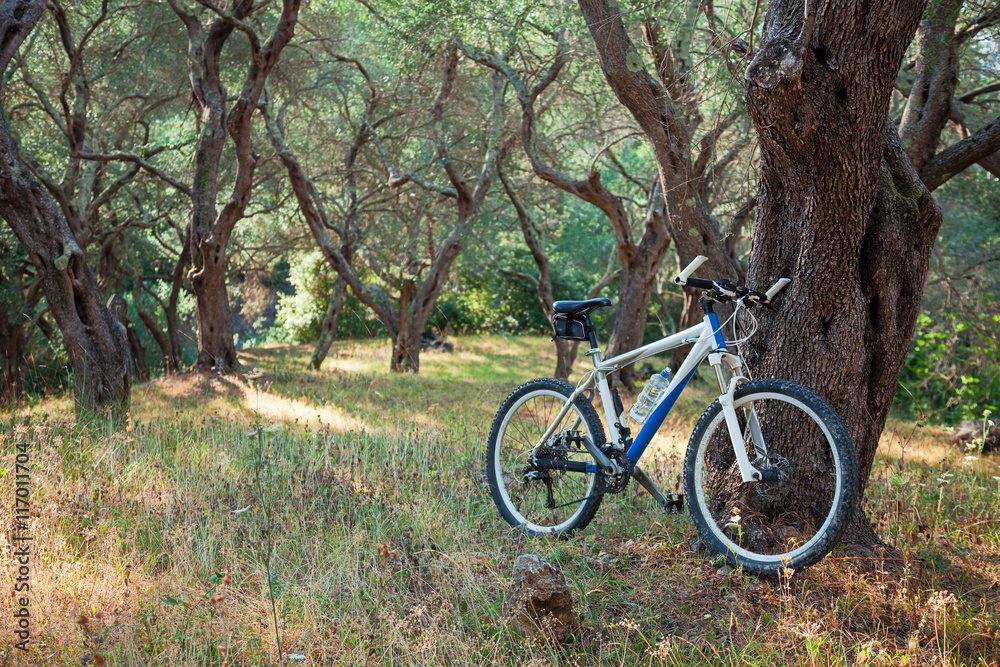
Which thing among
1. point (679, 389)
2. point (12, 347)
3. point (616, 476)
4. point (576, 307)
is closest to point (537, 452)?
point (616, 476)

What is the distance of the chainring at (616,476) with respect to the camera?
3.42 metres

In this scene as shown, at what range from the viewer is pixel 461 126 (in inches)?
535

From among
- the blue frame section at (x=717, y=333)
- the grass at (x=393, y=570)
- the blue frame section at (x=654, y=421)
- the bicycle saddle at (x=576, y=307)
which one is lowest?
the grass at (x=393, y=570)

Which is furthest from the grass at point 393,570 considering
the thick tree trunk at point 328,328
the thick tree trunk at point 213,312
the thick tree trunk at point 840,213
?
the thick tree trunk at point 328,328

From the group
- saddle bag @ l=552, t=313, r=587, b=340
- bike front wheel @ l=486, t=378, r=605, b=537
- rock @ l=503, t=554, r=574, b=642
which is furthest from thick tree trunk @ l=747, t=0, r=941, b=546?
rock @ l=503, t=554, r=574, b=642

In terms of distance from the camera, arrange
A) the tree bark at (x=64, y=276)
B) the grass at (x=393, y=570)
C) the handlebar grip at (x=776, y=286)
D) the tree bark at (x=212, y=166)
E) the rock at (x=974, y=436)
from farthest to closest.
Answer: the tree bark at (x=212, y=166) → the rock at (x=974, y=436) → the tree bark at (x=64, y=276) → the handlebar grip at (x=776, y=286) → the grass at (x=393, y=570)

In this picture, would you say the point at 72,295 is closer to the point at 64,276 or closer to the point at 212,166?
the point at 64,276

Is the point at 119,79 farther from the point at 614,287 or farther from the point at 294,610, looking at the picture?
the point at 614,287

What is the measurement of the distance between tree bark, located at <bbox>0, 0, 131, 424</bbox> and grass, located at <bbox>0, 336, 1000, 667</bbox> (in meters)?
0.83

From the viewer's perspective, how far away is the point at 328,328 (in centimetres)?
1313

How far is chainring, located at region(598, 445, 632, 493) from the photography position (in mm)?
3420

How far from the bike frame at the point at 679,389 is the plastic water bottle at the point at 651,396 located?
4 centimetres

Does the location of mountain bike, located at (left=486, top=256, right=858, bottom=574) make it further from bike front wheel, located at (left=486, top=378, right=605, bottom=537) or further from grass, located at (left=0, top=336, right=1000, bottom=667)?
grass, located at (left=0, top=336, right=1000, bottom=667)

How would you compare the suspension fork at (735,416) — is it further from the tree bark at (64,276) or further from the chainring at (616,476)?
the tree bark at (64,276)
